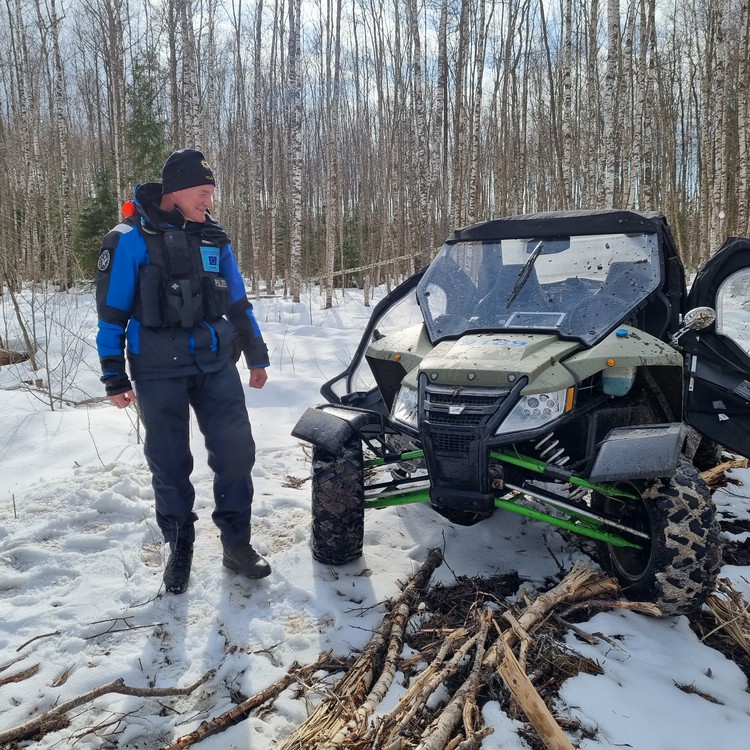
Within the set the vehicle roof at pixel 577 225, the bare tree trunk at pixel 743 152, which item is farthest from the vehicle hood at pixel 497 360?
the bare tree trunk at pixel 743 152

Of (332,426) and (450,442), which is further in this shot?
(332,426)

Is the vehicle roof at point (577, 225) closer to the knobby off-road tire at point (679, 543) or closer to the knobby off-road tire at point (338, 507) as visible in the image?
the knobby off-road tire at point (679, 543)

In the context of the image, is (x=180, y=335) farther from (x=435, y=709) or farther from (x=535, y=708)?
(x=535, y=708)

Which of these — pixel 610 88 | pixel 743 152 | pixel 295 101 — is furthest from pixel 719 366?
pixel 295 101

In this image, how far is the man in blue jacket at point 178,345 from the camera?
112 inches

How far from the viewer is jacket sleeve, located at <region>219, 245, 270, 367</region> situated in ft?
10.5

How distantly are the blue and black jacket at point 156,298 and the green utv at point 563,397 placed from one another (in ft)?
2.52

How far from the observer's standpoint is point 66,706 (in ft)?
6.81

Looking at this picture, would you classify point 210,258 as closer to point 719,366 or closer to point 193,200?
point 193,200

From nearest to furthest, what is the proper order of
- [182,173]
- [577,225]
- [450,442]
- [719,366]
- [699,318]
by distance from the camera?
1. [450,442]
2. [182,173]
3. [699,318]
4. [577,225]
5. [719,366]

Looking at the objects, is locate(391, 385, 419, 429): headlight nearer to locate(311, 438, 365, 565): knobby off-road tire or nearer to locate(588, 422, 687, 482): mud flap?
locate(311, 438, 365, 565): knobby off-road tire

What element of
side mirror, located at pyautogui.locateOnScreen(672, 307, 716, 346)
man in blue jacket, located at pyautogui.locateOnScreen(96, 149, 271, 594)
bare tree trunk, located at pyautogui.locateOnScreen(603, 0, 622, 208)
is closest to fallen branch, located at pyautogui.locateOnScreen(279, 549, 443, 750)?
man in blue jacket, located at pyautogui.locateOnScreen(96, 149, 271, 594)

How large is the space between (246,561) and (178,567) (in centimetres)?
33

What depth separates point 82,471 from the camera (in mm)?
4230
